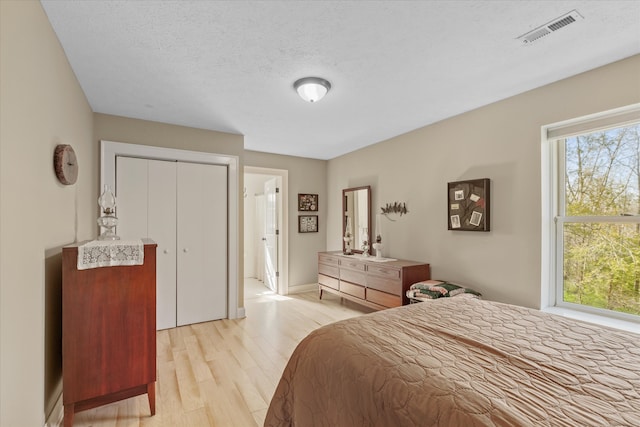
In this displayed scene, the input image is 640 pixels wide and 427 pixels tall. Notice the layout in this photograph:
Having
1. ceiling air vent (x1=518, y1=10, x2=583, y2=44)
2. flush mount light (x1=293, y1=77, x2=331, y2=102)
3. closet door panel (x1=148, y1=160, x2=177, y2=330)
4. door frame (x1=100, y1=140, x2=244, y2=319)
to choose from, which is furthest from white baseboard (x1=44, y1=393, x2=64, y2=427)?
ceiling air vent (x1=518, y1=10, x2=583, y2=44)

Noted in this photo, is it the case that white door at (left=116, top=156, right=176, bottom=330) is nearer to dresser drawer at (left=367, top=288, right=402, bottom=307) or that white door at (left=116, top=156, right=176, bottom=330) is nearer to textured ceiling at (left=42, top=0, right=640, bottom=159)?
textured ceiling at (left=42, top=0, right=640, bottom=159)

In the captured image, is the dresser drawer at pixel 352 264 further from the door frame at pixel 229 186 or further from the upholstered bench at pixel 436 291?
the door frame at pixel 229 186

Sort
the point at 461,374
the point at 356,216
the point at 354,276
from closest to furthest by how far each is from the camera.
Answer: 1. the point at 461,374
2. the point at 354,276
3. the point at 356,216

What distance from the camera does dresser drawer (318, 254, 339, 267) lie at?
454cm

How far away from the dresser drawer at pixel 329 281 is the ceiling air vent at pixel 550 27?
3.50 meters

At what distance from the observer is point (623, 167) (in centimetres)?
231

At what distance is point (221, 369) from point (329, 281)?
2354mm

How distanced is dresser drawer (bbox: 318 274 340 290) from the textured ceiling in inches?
98.9

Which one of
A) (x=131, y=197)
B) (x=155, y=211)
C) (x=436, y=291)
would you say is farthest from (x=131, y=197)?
(x=436, y=291)

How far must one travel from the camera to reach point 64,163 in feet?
6.27

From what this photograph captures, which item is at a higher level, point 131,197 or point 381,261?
point 131,197

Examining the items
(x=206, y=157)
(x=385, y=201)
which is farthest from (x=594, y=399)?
(x=206, y=157)

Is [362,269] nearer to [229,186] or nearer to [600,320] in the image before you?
[229,186]

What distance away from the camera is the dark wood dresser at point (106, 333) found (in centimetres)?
180
